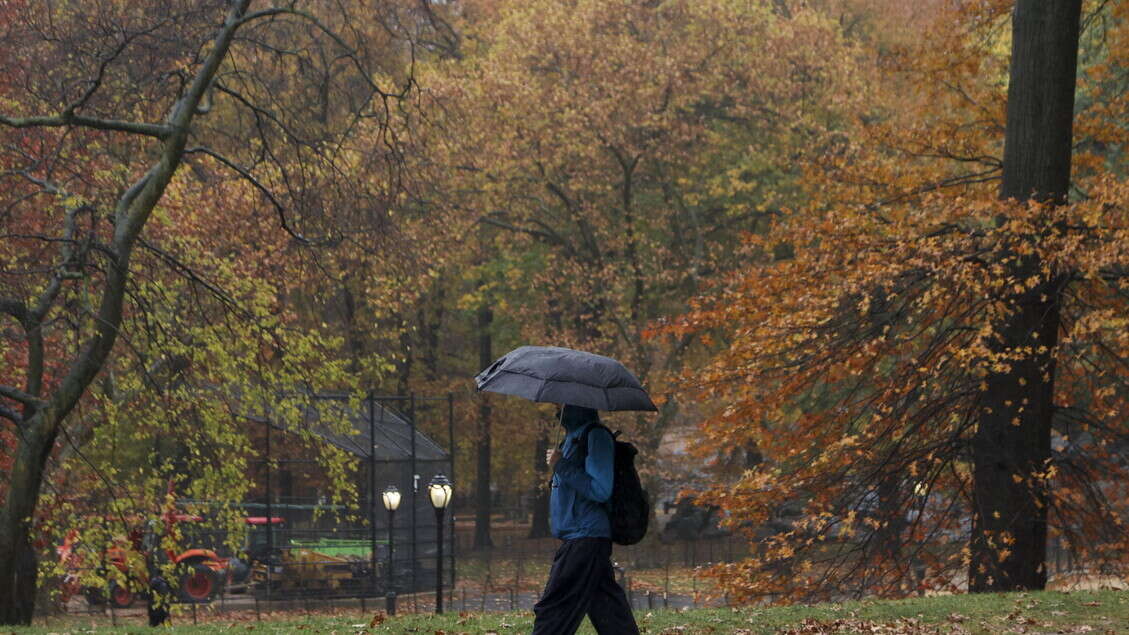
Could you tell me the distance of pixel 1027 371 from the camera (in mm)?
14742

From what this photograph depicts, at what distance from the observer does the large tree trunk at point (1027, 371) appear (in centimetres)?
1468

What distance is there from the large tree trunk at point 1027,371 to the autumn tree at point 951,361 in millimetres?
22

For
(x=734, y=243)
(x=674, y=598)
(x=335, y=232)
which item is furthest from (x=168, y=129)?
(x=734, y=243)

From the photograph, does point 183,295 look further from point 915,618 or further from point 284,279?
point 915,618

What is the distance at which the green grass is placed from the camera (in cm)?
1000

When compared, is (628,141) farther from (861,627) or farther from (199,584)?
(861,627)

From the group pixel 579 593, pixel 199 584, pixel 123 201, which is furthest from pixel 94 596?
pixel 579 593

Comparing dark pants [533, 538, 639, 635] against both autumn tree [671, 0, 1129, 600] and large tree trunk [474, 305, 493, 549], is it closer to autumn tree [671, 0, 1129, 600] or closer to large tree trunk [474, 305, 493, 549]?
autumn tree [671, 0, 1129, 600]

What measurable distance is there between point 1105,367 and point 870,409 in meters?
2.75

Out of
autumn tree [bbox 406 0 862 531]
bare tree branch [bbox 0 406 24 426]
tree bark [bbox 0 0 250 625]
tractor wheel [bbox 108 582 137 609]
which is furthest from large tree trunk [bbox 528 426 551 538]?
bare tree branch [bbox 0 406 24 426]

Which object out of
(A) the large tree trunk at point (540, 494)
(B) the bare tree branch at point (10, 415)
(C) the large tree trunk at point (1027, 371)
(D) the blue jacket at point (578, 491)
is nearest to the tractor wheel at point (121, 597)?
(A) the large tree trunk at point (540, 494)

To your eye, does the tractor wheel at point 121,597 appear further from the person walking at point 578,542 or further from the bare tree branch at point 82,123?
the person walking at point 578,542

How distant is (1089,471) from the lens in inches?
635

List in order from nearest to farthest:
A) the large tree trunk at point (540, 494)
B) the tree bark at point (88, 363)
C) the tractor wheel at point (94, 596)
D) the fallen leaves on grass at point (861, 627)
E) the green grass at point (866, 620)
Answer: the fallen leaves on grass at point (861, 627), the green grass at point (866, 620), the tree bark at point (88, 363), the tractor wheel at point (94, 596), the large tree trunk at point (540, 494)
